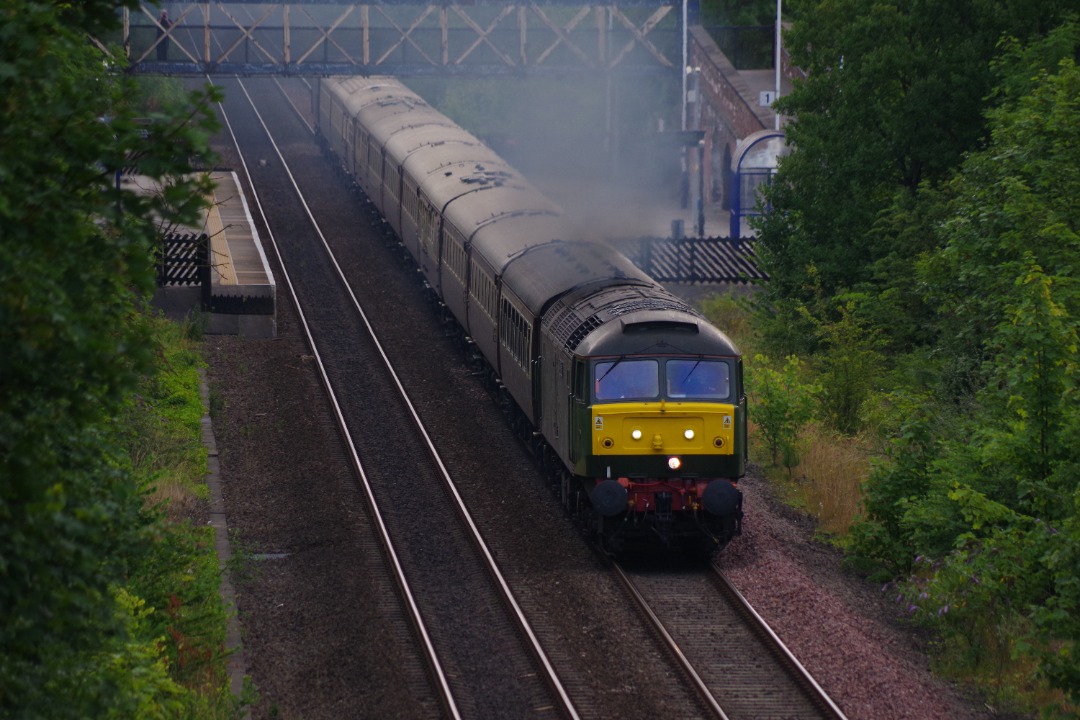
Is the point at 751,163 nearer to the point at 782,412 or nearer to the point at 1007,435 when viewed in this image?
the point at 782,412

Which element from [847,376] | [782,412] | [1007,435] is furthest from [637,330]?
[847,376]

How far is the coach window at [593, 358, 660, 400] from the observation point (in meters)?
14.8

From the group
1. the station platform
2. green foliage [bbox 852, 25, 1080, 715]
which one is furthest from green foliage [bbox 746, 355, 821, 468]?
the station platform

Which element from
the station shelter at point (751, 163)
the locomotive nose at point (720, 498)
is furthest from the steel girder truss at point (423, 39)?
the locomotive nose at point (720, 498)

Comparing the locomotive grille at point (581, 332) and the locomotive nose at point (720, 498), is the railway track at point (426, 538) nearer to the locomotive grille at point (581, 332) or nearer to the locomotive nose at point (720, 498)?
the locomotive nose at point (720, 498)

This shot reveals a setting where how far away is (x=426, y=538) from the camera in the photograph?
16.0 m

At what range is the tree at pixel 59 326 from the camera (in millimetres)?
6332

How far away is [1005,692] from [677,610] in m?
3.36

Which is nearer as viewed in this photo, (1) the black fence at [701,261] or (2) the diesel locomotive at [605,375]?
(2) the diesel locomotive at [605,375]

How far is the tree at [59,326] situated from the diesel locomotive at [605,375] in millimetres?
8209

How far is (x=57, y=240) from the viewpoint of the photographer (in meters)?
6.58

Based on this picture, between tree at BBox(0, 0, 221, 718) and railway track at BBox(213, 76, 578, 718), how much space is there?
4.97 metres

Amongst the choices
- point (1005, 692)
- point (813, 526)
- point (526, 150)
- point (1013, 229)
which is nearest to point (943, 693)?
point (1005, 692)

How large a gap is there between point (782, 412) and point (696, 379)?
436 centimetres
